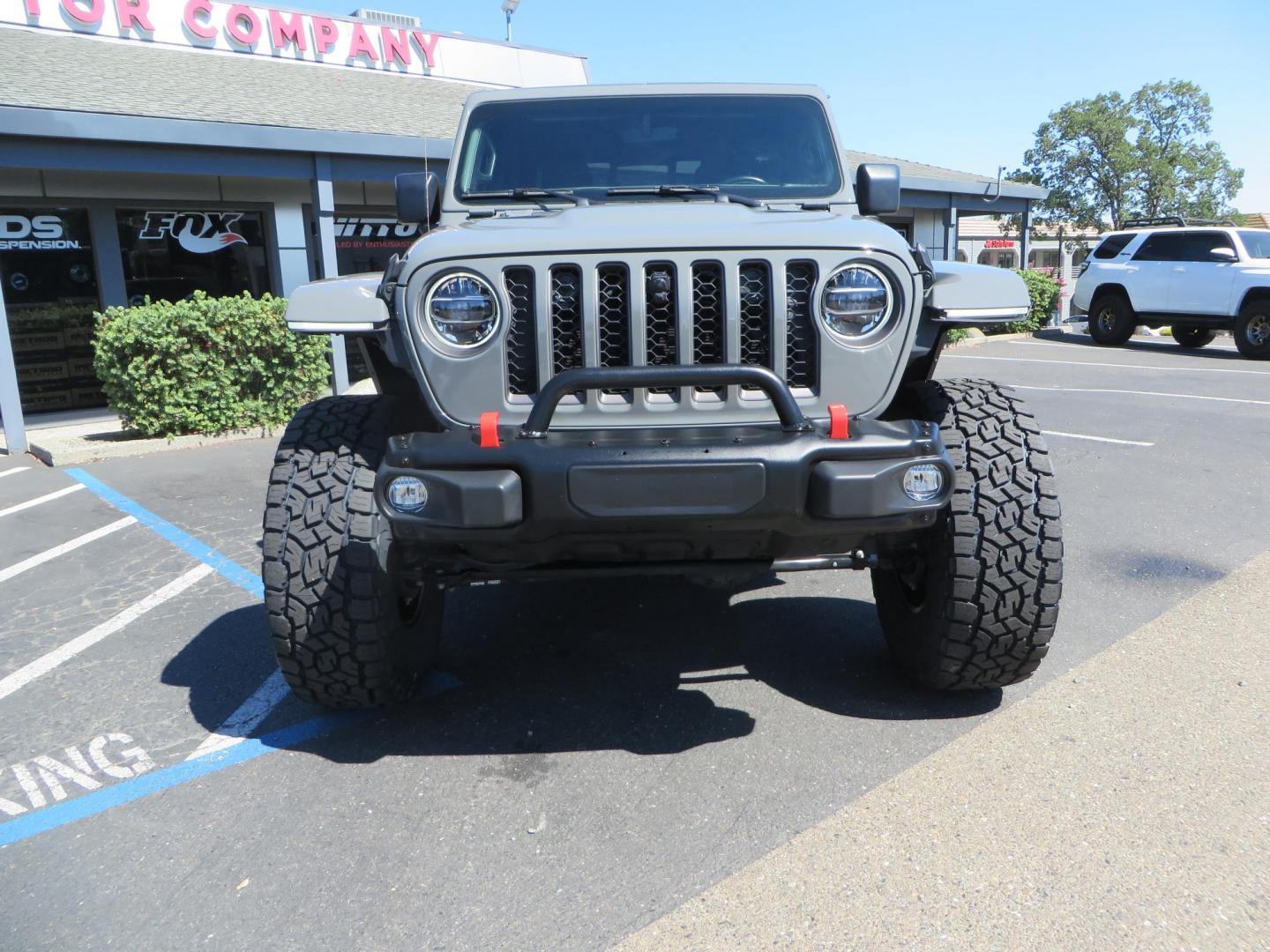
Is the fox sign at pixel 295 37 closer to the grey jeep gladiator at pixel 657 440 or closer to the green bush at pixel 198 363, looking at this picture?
the green bush at pixel 198 363

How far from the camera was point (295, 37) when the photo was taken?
14.9 m

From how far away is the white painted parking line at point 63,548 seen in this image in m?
5.01

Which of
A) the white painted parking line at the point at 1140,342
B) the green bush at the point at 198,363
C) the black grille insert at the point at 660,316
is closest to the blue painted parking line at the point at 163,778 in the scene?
the black grille insert at the point at 660,316

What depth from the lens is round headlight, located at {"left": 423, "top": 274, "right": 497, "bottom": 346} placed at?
265 centimetres

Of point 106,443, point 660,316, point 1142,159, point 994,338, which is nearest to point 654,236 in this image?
point 660,316

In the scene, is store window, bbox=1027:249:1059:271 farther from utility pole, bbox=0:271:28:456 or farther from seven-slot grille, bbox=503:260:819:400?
seven-slot grille, bbox=503:260:819:400

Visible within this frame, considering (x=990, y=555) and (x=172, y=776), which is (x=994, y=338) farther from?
(x=172, y=776)

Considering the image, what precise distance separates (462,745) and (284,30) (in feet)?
48.7

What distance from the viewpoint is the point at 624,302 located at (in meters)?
2.66

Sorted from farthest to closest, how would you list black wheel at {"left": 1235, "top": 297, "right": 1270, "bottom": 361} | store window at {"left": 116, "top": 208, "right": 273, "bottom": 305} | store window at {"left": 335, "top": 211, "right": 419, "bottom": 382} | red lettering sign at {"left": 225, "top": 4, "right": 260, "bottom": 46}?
black wheel at {"left": 1235, "top": 297, "right": 1270, "bottom": 361}
red lettering sign at {"left": 225, "top": 4, "right": 260, "bottom": 46}
store window at {"left": 335, "top": 211, "right": 419, "bottom": 382}
store window at {"left": 116, "top": 208, "right": 273, "bottom": 305}

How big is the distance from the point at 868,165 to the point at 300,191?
1028 cm

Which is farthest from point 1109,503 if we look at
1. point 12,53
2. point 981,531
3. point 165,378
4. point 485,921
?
point 12,53

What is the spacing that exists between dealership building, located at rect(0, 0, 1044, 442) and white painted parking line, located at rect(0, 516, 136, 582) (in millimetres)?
3709

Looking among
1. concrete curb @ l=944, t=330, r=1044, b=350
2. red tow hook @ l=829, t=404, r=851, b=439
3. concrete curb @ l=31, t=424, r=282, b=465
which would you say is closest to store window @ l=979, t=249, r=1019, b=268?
concrete curb @ l=944, t=330, r=1044, b=350
